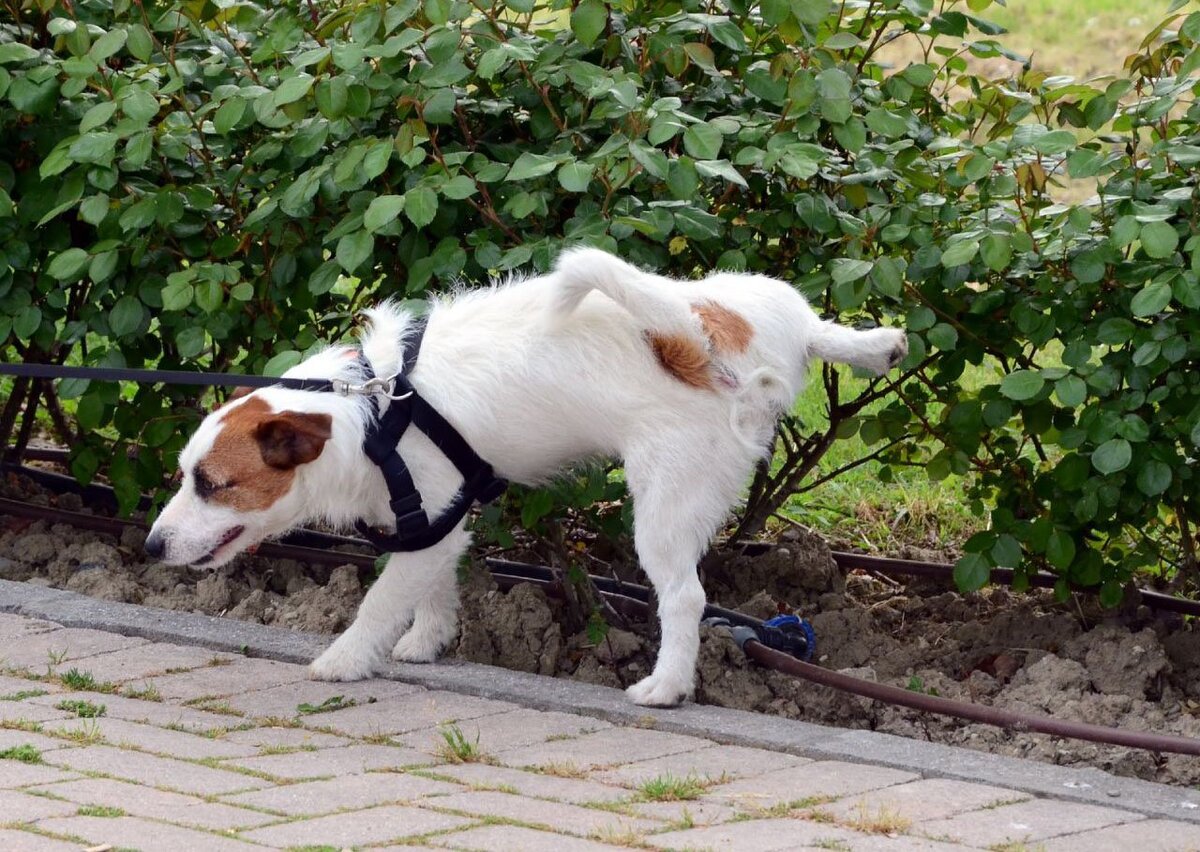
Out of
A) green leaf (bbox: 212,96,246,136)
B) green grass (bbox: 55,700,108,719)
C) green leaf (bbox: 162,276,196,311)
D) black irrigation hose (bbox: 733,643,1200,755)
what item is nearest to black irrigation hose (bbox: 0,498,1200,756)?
black irrigation hose (bbox: 733,643,1200,755)

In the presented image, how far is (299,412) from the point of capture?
4.46 m

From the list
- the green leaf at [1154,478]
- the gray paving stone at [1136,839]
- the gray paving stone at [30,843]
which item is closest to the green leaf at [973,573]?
the green leaf at [1154,478]

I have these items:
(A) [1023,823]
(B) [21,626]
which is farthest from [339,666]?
(A) [1023,823]

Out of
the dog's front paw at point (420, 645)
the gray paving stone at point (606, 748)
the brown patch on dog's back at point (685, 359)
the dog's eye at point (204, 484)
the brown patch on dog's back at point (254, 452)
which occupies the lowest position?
the dog's front paw at point (420, 645)

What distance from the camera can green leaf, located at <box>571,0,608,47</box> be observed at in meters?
4.48

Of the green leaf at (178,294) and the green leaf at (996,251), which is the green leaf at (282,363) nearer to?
the green leaf at (178,294)

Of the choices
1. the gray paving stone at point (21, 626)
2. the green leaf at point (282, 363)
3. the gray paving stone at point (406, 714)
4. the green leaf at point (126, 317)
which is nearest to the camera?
the gray paving stone at point (406, 714)

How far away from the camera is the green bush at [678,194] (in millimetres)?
4461

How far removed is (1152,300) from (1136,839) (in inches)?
59.4

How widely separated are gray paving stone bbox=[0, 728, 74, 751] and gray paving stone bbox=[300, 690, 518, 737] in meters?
0.63

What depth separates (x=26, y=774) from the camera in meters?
3.64

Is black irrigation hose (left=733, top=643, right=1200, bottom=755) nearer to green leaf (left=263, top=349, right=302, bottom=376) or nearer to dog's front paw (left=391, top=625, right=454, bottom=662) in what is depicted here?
dog's front paw (left=391, top=625, right=454, bottom=662)

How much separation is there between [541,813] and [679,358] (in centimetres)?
146

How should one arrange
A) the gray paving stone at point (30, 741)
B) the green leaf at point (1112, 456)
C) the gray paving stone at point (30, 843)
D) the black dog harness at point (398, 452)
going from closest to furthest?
the gray paving stone at point (30, 843)
the gray paving stone at point (30, 741)
the green leaf at point (1112, 456)
the black dog harness at point (398, 452)
